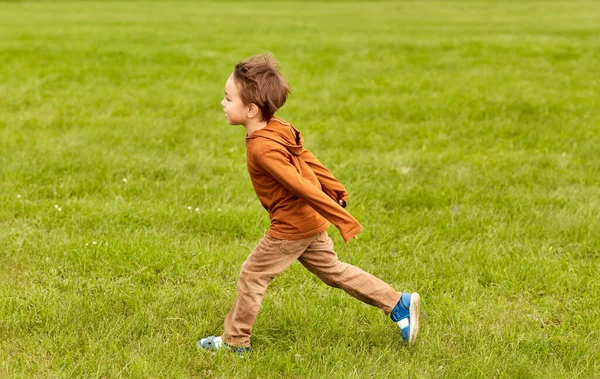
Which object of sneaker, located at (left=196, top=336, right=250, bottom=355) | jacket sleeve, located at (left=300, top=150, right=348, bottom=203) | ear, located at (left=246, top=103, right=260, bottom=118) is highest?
ear, located at (left=246, top=103, right=260, bottom=118)

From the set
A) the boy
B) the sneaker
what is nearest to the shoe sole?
the boy

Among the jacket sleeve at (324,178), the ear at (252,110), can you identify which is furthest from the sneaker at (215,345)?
the ear at (252,110)

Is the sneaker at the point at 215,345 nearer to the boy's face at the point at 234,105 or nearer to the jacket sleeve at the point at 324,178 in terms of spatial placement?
the jacket sleeve at the point at 324,178

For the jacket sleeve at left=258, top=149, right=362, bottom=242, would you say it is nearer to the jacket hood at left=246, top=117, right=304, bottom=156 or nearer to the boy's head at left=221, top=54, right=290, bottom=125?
the jacket hood at left=246, top=117, right=304, bottom=156

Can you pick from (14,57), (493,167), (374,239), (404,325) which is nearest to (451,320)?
(404,325)

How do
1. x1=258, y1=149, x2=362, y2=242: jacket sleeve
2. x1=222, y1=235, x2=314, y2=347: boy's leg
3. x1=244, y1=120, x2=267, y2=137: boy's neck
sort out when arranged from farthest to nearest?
1. x1=222, y1=235, x2=314, y2=347: boy's leg
2. x1=244, y1=120, x2=267, y2=137: boy's neck
3. x1=258, y1=149, x2=362, y2=242: jacket sleeve

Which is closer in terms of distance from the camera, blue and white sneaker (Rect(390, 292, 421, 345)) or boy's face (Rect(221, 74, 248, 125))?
boy's face (Rect(221, 74, 248, 125))

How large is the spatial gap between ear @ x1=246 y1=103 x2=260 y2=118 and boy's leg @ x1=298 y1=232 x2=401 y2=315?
2.30 feet

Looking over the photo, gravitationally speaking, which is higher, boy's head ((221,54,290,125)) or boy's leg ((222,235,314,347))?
boy's head ((221,54,290,125))

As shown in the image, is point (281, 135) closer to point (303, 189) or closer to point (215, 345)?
point (303, 189)

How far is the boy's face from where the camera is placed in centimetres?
328

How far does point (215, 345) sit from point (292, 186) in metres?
0.95

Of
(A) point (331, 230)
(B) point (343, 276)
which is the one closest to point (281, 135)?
(B) point (343, 276)

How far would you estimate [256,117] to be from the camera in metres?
3.32
